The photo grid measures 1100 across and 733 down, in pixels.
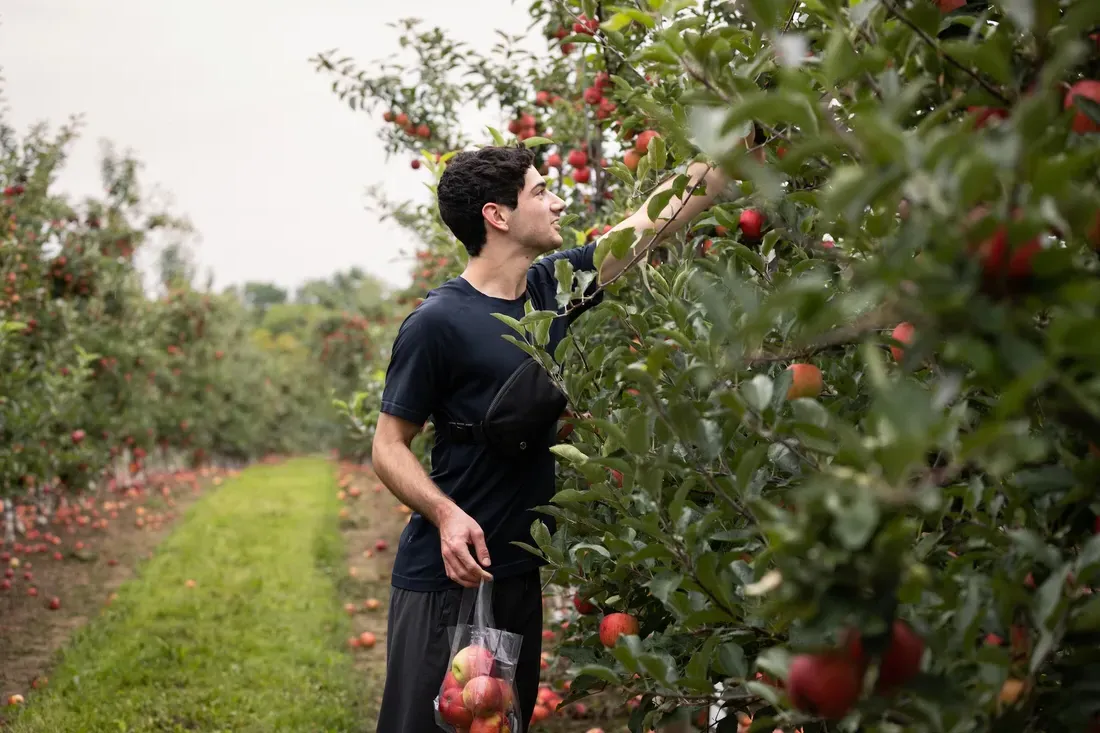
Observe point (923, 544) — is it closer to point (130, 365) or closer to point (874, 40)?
point (874, 40)

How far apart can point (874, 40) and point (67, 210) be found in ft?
35.8

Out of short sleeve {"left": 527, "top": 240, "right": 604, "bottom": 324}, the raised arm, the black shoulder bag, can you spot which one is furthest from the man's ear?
the black shoulder bag

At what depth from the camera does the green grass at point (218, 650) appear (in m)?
4.55

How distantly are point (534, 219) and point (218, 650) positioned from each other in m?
4.25

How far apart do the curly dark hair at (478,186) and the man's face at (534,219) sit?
0.08 feet

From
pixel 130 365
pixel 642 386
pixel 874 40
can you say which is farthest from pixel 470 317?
pixel 130 365

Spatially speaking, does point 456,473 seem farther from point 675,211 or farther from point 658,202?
point 658,202

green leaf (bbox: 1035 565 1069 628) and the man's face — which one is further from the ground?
the man's face

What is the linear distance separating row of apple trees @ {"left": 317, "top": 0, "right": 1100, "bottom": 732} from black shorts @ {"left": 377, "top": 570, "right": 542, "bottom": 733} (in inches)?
20.1

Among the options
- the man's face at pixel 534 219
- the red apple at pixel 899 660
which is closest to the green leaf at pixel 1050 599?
the red apple at pixel 899 660

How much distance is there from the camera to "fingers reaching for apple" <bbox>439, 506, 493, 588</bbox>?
2174 mm

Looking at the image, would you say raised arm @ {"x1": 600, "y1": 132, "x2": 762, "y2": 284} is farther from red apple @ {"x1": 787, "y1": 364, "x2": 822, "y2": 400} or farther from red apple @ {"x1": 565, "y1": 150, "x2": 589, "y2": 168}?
red apple @ {"x1": 565, "y1": 150, "x2": 589, "y2": 168}

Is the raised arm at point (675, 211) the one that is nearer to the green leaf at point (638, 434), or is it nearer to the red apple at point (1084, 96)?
the green leaf at point (638, 434)

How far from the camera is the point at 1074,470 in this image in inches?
41.2
